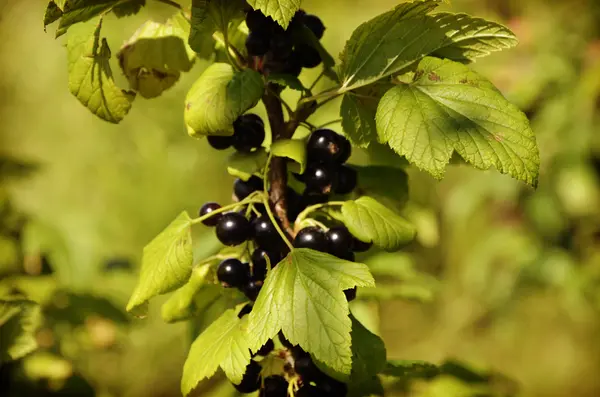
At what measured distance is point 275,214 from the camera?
0.94m

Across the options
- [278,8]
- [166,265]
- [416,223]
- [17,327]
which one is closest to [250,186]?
[166,265]

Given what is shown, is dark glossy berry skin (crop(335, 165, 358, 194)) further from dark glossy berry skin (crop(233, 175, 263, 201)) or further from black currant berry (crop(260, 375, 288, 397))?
A: black currant berry (crop(260, 375, 288, 397))

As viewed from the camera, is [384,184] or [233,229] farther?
[384,184]

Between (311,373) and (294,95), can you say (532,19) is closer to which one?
(294,95)

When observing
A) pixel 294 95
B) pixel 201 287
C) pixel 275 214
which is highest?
pixel 294 95

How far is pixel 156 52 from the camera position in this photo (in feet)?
3.18

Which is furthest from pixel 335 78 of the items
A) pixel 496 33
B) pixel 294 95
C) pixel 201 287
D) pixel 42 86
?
pixel 42 86

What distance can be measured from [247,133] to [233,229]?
5.3 inches

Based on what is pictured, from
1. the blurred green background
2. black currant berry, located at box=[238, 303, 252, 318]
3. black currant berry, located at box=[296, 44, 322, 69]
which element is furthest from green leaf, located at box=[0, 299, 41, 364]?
black currant berry, located at box=[296, 44, 322, 69]

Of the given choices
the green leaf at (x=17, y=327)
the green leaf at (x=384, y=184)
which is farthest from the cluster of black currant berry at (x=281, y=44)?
the green leaf at (x=17, y=327)

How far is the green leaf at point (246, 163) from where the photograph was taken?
896 millimetres

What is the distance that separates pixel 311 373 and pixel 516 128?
42 centimetres

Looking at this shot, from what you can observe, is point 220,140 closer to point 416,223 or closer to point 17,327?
point 17,327

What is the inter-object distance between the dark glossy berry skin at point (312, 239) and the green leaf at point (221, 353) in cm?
13
